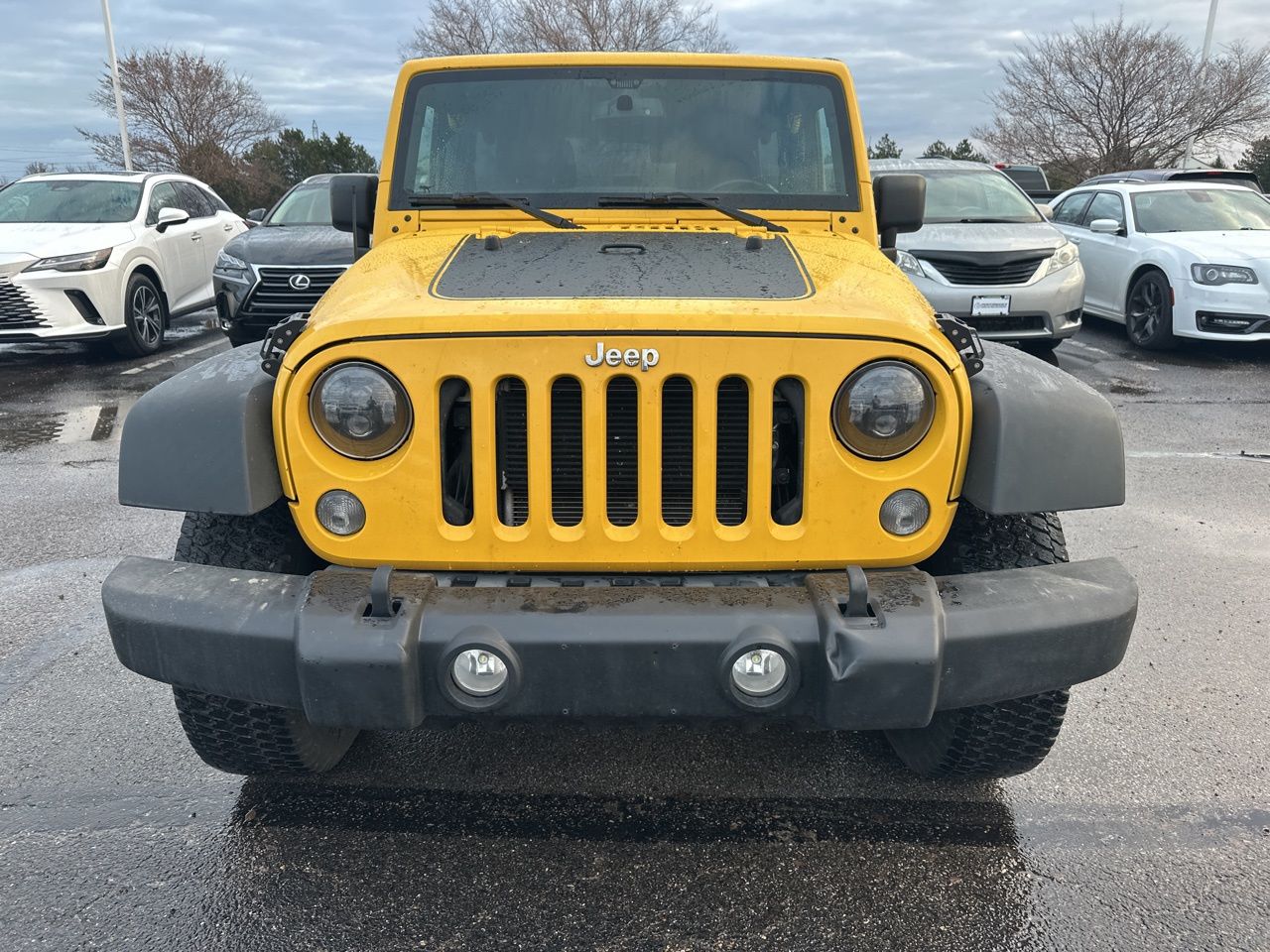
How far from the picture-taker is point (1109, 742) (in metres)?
3.04

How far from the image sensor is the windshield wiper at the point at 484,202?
317cm

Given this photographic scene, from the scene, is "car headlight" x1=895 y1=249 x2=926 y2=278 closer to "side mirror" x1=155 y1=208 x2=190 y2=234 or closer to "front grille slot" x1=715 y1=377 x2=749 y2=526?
"front grille slot" x1=715 y1=377 x2=749 y2=526

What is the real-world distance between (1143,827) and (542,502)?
1.81 meters

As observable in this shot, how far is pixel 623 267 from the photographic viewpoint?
2.59 metres

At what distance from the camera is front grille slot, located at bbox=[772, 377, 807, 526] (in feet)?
7.22

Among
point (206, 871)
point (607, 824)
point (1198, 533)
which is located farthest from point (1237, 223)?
point (206, 871)

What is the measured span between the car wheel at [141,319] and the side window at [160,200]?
0.69m

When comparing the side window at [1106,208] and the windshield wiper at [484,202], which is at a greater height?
the windshield wiper at [484,202]

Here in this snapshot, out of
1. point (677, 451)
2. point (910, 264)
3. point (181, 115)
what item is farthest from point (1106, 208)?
point (181, 115)

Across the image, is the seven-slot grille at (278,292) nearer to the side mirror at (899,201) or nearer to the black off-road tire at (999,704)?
the side mirror at (899,201)

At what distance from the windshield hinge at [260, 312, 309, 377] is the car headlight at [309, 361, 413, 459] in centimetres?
15

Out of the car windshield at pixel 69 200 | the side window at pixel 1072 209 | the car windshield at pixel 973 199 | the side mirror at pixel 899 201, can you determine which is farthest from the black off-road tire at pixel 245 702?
the side window at pixel 1072 209

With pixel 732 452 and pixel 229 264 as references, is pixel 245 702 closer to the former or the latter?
pixel 732 452

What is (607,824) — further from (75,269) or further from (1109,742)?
(75,269)
